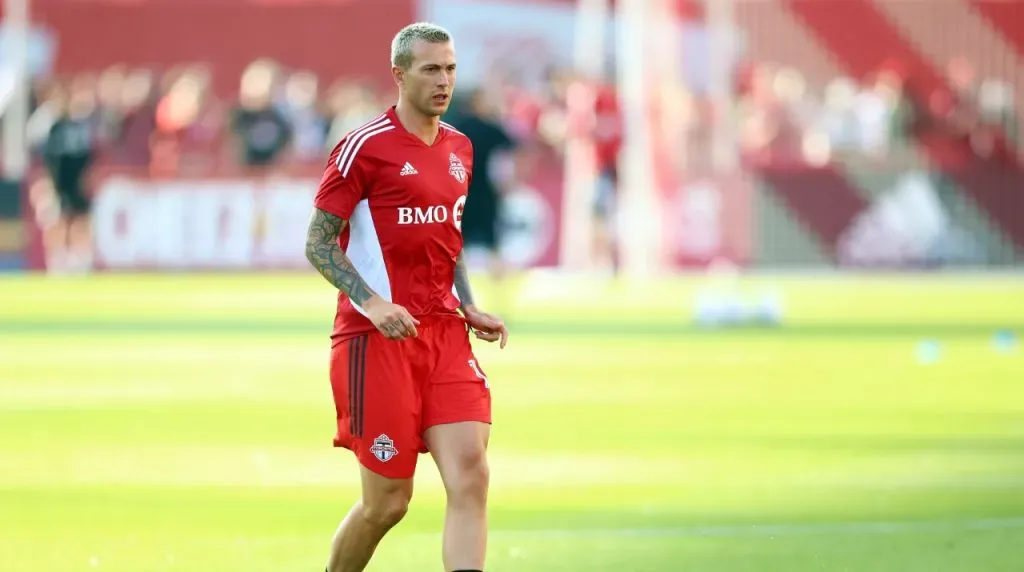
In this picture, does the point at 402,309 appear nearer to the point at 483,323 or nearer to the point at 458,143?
the point at 483,323

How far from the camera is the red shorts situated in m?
6.77

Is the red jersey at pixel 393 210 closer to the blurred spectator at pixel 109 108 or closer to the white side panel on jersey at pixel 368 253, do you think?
the white side panel on jersey at pixel 368 253

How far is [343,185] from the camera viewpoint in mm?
6879

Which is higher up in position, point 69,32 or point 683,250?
point 69,32

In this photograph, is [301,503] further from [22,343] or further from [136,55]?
[136,55]

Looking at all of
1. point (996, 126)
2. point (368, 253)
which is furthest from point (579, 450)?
point (996, 126)

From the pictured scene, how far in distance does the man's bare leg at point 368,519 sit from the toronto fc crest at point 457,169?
105 cm

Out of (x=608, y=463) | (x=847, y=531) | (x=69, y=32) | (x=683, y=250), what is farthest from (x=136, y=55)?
(x=847, y=531)

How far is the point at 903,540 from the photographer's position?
29.4 ft

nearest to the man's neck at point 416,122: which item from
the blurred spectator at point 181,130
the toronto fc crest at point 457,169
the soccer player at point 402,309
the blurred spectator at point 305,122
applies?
the soccer player at point 402,309

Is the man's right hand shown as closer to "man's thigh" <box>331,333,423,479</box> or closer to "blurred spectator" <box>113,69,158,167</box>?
"man's thigh" <box>331,333,423,479</box>

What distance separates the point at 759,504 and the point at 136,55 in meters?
29.7

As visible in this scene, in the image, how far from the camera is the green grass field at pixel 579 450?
29.0ft

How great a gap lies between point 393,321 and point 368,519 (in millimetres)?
710
